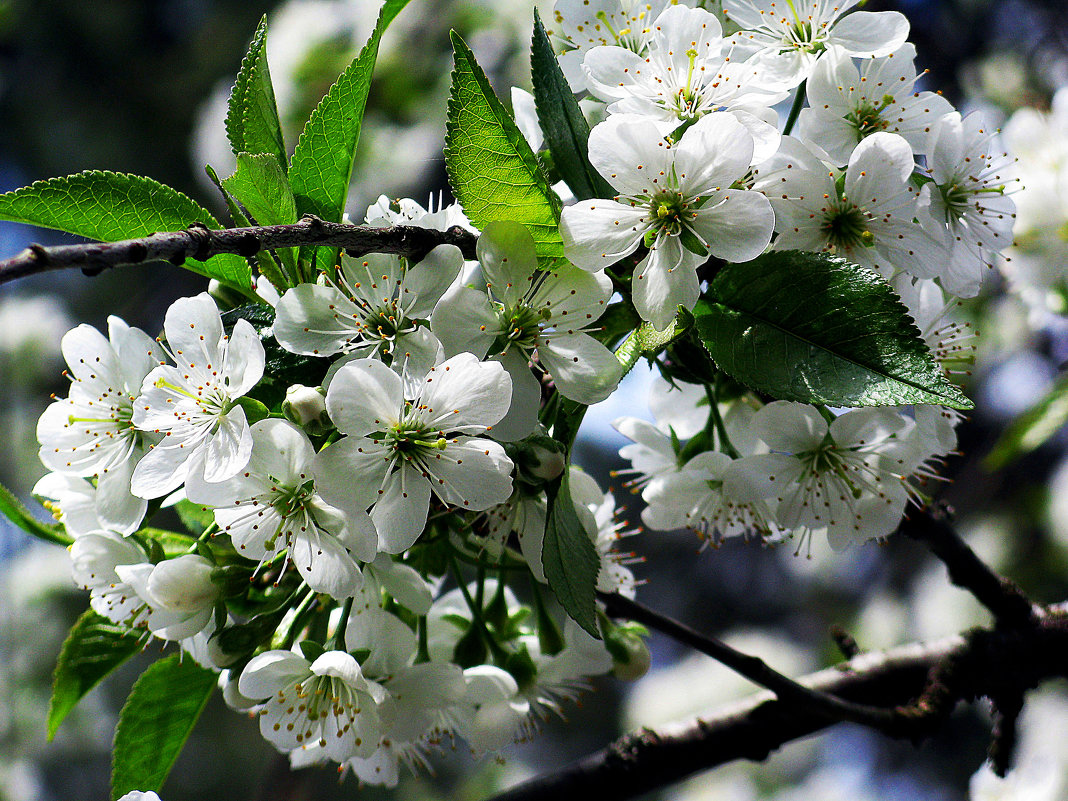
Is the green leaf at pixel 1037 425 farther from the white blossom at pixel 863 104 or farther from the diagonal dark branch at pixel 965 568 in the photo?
the white blossom at pixel 863 104

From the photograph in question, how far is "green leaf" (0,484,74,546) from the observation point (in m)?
0.83

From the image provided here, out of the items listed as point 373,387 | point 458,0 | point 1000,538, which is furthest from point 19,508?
point 1000,538

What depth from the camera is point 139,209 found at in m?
0.69

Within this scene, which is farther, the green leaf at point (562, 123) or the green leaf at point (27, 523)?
the green leaf at point (27, 523)

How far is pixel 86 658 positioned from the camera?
868mm

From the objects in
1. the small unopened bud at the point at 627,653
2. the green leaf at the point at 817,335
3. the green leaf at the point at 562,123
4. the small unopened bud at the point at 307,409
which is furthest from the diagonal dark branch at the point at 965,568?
the small unopened bud at the point at 307,409

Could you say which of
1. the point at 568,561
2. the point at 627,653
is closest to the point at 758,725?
the point at 627,653

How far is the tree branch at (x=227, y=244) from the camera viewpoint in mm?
457

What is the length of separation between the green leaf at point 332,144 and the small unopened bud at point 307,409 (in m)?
0.11

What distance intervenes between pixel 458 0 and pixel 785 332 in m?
2.67

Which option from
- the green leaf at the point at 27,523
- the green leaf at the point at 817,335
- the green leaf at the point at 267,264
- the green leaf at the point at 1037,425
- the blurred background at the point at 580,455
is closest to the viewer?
the green leaf at the point at 817,335

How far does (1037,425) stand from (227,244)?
51.7 inches

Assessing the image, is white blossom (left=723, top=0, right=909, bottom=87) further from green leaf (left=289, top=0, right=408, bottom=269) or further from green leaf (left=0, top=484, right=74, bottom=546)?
green leaf (left=0, top=484, right=74, bottom=546)

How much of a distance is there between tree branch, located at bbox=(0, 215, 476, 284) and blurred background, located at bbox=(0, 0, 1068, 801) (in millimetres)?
1409
